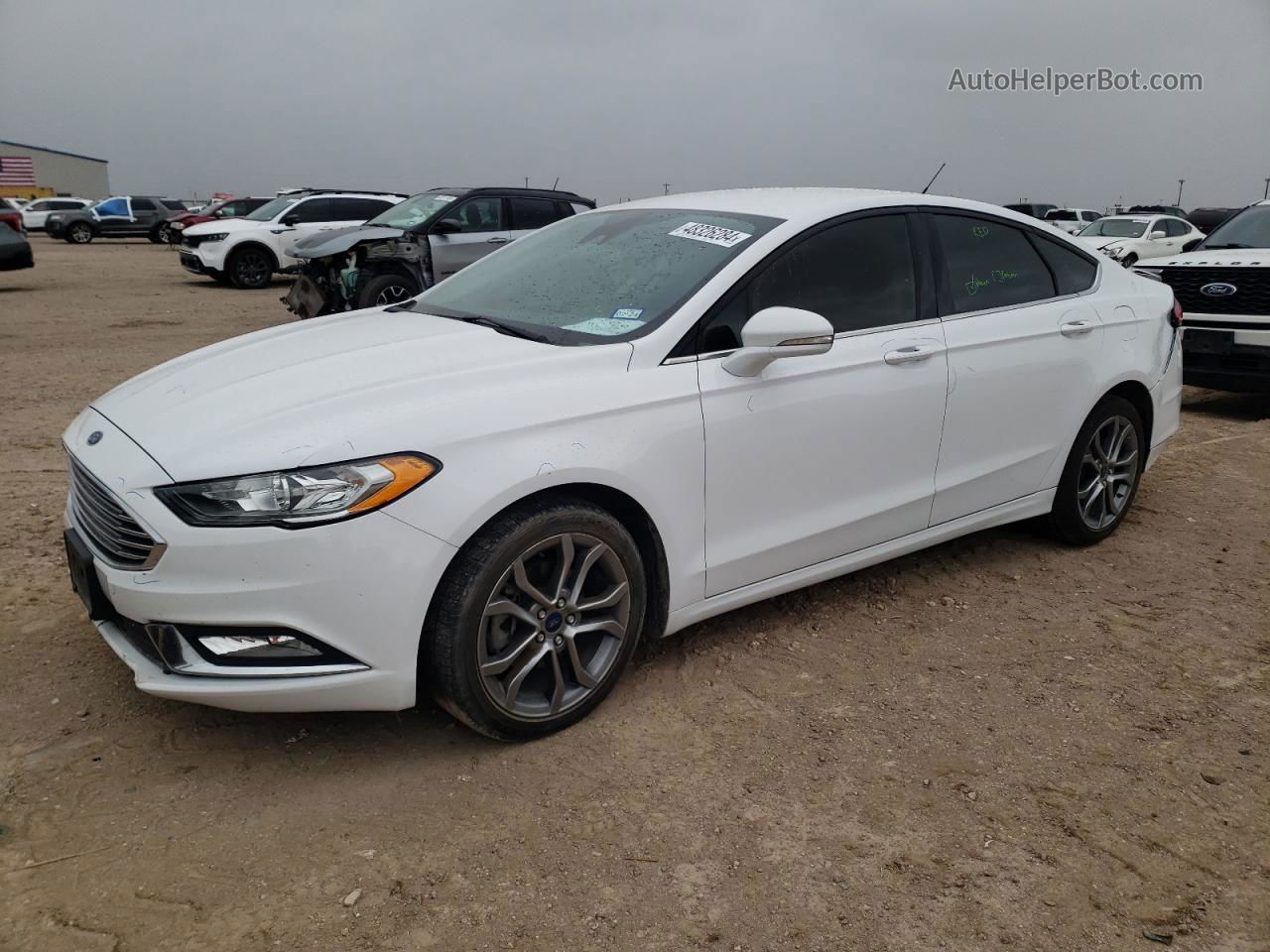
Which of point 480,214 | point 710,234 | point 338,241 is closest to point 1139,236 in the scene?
point 480,214

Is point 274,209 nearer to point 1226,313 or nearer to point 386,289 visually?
point 386,289

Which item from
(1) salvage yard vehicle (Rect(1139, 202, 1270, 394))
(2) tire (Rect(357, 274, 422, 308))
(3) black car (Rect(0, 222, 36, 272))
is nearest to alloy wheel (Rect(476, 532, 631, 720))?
(1) salvage yard vehicle (Rect(1139, 202, 1270, 394))

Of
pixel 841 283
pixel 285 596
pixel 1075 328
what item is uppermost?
pixel 841 283

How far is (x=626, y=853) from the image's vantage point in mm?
2494

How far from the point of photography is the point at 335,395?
277 centimetres

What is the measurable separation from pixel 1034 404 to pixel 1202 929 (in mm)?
2309

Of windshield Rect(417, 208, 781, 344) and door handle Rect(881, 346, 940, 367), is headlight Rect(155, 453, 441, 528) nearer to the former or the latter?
windshield Rect(417, 208, 781, 344)

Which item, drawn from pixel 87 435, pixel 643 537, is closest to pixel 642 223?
pixel 643 537

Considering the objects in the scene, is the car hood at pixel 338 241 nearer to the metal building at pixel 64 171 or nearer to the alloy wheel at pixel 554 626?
the alloy wheel at pixel 554 626

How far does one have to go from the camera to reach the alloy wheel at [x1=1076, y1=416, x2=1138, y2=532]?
4.51 metres

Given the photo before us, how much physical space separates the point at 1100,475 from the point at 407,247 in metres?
8.00

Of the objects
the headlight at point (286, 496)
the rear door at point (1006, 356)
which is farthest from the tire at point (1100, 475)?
the headlight at point (286, 496)

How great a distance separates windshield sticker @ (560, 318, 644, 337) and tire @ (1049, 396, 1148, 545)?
A: 7.58ft

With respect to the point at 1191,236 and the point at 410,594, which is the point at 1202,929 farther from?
the point at 1191,236
